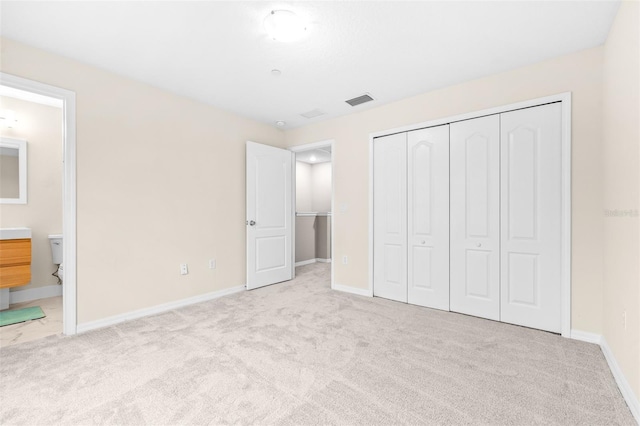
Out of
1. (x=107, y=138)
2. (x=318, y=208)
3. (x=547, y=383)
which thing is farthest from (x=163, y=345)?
(x=318, y=208)

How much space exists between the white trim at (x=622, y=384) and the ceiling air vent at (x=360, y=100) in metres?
3.04

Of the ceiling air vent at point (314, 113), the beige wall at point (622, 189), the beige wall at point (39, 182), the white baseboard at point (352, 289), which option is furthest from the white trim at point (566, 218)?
the beige wall at point (39, 182)

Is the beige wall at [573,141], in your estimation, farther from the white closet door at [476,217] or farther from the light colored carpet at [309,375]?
the light colored carpet at [309,375]

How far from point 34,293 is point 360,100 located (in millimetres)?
4636

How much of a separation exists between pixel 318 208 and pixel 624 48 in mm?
5890

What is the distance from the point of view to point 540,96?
2.62 m

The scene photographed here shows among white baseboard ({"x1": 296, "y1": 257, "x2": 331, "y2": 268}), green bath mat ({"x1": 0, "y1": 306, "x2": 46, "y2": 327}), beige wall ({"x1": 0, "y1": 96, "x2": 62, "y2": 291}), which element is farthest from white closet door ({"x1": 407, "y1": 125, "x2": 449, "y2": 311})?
beige wall ({"x1": 0, "y1": 96, "x2": 62, "y2": 291})

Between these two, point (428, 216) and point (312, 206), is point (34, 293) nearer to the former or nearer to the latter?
point (428, 216)

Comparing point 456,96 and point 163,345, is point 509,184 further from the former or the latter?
point 163,345

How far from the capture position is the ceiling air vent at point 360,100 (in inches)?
132

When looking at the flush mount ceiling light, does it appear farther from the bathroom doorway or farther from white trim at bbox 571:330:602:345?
white trim at bbox 571:330:602:345

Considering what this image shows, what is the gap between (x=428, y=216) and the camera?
330 centimetres

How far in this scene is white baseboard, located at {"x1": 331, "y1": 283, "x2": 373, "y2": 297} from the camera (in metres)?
3.77

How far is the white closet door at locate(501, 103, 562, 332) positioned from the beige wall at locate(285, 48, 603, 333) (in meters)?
0.13
